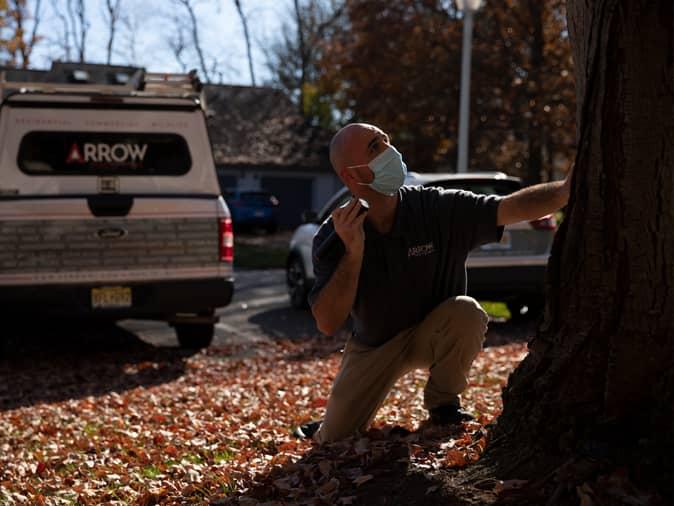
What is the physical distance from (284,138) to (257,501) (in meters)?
37.7

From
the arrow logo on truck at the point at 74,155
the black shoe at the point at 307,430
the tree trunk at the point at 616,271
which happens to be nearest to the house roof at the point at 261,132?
the arrow logo on truck at the point at 74,155

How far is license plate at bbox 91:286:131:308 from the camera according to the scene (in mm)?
8703

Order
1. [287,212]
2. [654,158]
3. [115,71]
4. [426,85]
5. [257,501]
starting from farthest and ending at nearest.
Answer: [287,212] → [426,85] → [115,71] → [257,501] → [654,158]

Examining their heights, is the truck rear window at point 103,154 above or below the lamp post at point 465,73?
below

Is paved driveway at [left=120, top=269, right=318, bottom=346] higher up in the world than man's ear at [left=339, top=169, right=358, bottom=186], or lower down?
lower down

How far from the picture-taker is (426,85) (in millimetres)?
27156

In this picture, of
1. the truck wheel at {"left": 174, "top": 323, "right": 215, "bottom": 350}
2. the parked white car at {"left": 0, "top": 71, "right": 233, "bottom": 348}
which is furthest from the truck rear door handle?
the truck wheel at {"left": 174, "top": 323, "right": 215, "bottom": 350}

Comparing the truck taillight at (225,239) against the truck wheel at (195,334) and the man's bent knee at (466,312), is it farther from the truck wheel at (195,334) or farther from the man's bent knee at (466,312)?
the man's bent knee at (466,312)

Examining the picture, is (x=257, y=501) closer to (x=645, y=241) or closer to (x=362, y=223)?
(x=362, y=223)

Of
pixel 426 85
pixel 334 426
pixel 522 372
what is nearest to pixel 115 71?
pixel 334 426

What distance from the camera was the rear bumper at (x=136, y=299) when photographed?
847 centimetres

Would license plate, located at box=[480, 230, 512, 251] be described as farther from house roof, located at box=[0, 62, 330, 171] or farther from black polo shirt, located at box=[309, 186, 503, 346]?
house roof, located at box=[0, 62, 330, 171]

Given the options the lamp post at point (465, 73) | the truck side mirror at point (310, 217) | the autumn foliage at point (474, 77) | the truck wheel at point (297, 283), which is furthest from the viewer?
the autumn foliage at point (474, 77)

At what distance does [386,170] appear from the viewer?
4.23 meters
